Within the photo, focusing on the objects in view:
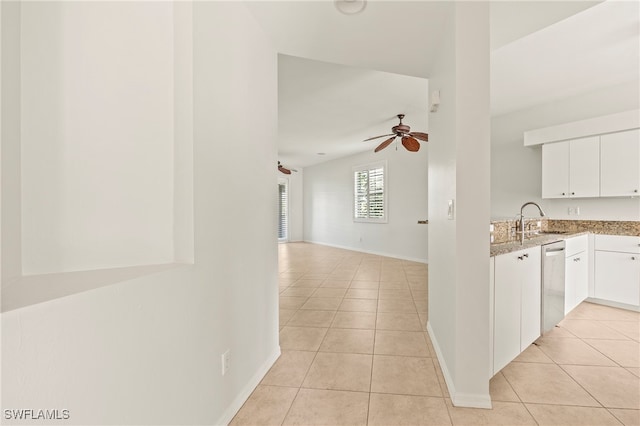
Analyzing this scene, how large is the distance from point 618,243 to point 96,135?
15.6 feet

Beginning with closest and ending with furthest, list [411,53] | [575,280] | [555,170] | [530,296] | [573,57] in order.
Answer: [530,296] < [411,53] < [573,57] < [575,280] < [555,170]

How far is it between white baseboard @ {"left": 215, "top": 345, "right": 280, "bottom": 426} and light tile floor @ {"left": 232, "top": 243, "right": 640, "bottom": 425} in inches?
1.4

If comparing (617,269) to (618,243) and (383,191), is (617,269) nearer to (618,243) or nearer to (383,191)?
(618,243)

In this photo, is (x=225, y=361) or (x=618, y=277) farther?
(x=618, y=277)

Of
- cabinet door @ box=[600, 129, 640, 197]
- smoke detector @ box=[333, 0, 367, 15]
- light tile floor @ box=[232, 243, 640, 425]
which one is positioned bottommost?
light tile floor @ box=[232, 243, 640, 425]

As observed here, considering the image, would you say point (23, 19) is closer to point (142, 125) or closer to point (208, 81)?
point (142, 125)

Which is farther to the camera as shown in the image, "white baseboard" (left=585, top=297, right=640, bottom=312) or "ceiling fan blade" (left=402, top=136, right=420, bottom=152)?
"ceiling fan blade" (left=402, top=136, right=420, bottom=152)

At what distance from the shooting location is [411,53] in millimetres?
2135

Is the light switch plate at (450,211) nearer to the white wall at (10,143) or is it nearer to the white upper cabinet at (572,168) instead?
the white wall at (10,143)

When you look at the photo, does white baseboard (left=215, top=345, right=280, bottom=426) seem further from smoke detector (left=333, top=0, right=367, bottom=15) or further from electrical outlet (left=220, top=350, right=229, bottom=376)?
smoke detector (left=333, top=0, right=367, bottom=15)

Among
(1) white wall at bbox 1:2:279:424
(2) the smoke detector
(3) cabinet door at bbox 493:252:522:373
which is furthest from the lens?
(3) cabinet door at bbox 493:252:522:373

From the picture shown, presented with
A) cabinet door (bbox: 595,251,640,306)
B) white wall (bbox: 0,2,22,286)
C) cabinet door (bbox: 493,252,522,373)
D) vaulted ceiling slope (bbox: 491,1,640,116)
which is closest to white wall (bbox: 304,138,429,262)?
vaulted ceiling slope (bbox: 491,1,640,116)

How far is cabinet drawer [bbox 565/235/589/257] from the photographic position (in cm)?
272

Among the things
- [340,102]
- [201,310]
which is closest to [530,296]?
[201,310]
